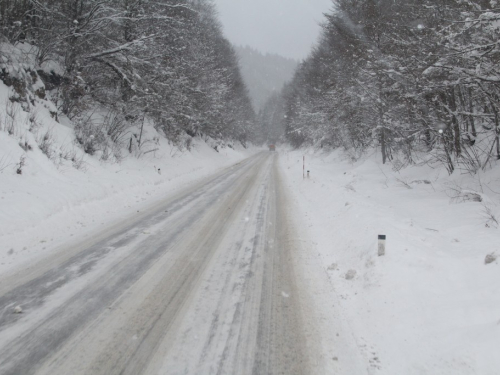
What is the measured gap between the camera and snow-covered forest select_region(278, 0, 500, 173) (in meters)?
6.15

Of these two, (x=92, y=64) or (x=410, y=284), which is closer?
(x=410, y=284)

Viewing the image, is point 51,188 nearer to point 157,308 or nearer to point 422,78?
point 157,308

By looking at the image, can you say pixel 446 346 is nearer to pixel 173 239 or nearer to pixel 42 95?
pixel 173 239

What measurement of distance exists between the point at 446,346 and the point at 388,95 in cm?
1210

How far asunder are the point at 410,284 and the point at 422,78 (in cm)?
587

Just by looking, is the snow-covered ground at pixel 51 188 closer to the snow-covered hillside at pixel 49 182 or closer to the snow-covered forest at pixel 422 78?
the snow-covered hillside at pixel 49 182

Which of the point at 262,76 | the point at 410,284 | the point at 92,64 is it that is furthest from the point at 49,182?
the point at 262,76

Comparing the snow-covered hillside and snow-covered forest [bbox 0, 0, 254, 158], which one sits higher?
snow-covered forest [bbox 0, 0, 254, 158]

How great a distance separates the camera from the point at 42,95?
11430mm

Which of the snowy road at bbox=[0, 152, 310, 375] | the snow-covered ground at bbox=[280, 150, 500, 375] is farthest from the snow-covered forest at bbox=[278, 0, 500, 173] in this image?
the snowy road at bbox=[0, 152, 310, 375]

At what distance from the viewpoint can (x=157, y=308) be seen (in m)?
3.71

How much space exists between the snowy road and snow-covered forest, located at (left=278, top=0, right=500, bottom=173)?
5.57 meters

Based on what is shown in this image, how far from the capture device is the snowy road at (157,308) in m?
2.85

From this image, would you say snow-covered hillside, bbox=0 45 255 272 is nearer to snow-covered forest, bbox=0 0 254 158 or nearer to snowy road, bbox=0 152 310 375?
snow-covered forest, bbox=0 0 254 158
